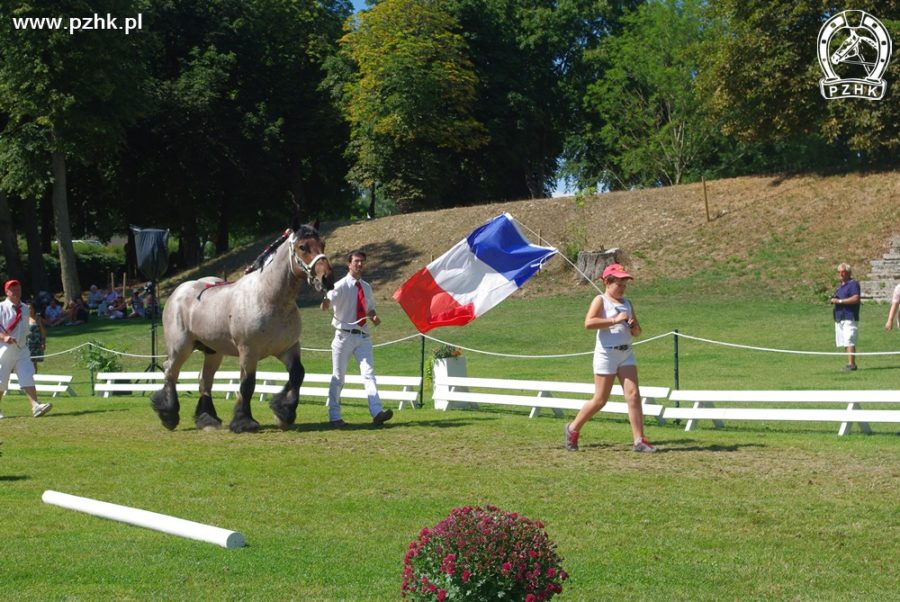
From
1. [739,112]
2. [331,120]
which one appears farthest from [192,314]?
[331,120]

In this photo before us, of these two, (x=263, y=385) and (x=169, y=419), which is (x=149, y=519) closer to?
(x=169, y=419)

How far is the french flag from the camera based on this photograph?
559 inches

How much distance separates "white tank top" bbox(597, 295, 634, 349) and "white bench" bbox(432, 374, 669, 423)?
11.0 ft

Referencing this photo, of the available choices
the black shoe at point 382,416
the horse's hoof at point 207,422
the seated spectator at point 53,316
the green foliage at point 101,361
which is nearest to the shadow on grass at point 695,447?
the black shoe at point 382,416

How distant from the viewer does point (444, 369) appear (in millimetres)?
18203

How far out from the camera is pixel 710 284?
38750 mm

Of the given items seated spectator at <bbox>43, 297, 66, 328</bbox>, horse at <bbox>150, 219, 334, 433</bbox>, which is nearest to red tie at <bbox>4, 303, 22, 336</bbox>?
horse at <bbox>150, 219, 334, 433</bbox>

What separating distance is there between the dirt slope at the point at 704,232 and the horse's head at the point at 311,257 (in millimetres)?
20431

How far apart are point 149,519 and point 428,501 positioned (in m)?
2.35

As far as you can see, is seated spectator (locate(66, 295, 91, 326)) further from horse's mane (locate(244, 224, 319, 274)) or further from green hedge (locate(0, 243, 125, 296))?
horse's mane (locate(244, 224, 319, 274))

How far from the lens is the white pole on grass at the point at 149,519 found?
25.3 feet

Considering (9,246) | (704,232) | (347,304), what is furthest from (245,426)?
(9,246)

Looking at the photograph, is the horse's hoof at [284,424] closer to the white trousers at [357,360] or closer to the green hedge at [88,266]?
the white trousers at [357,360]

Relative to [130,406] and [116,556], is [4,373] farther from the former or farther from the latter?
[116,556]
